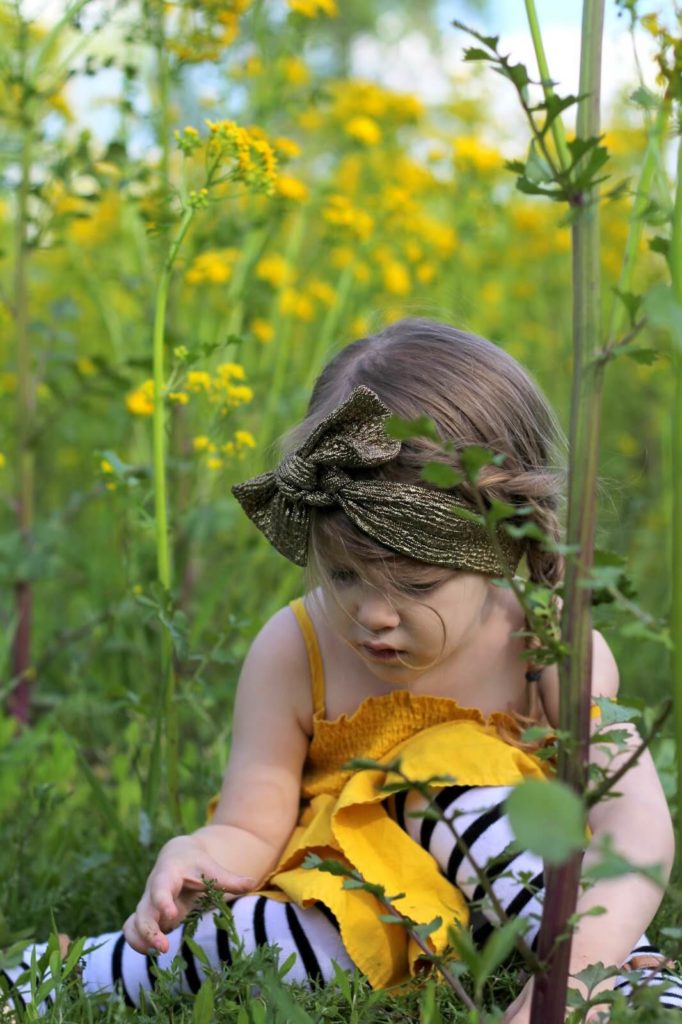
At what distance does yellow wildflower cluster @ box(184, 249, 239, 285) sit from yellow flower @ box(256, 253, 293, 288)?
8 cm

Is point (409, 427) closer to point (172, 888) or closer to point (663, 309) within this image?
point (663, 309)

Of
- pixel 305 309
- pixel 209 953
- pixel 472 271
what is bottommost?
pixel 209 953

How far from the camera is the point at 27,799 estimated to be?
1.84 meters

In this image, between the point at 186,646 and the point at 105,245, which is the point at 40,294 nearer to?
the point at 105,245

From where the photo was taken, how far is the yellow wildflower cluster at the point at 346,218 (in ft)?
8.58

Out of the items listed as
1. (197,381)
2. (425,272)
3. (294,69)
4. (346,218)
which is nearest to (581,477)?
(197,381)

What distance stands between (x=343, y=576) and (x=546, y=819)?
732 millimetres

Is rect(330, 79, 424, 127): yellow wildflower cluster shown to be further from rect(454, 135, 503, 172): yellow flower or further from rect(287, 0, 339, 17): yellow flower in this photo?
rect(287, 0, 339, 17): yellow flower

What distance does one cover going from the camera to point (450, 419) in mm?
1465

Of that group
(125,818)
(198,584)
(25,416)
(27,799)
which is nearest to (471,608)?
(27,799)

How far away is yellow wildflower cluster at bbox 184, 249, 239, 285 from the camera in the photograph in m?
2.26

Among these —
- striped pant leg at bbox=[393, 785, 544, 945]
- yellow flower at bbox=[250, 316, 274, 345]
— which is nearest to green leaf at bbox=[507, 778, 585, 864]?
striped pant leg at bbox=[393, 785, 544, 945]

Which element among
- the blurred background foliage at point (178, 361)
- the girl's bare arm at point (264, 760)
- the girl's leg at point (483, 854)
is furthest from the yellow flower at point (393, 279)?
the girl's leg at point (483, 854)

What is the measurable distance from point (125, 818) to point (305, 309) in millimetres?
1243
